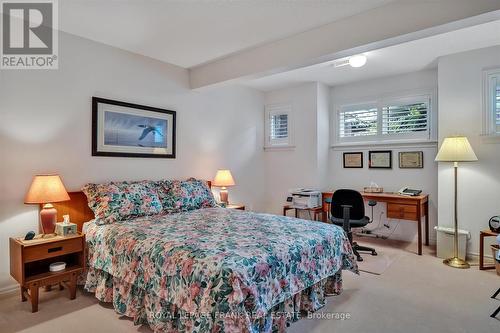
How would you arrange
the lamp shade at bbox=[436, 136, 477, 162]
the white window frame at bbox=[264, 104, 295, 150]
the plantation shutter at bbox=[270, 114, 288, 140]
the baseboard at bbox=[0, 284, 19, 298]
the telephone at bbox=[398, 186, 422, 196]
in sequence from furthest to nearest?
the plantation shutter at bbox=[270, 114, 288, 140] → the white window frame at bbox=[264, 104, 295, 150] → the telephone at bbox=[398, 186, 422, 196] → the lamp shade at bbox=[436, 136, 477, 162] → the baseboard at bbox=[0, 284, 19, 298]

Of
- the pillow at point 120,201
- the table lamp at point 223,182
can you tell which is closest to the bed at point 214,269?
the pillow at point 120,201

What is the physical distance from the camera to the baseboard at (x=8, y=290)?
8.70ft

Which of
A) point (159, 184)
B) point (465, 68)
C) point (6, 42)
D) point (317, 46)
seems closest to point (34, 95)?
point (6, 42)

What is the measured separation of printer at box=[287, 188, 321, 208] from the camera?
15.4 feet

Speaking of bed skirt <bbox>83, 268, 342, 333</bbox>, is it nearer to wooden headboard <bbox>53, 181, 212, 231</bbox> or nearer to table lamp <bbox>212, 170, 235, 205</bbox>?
wooden headboard <bbox>53, 181, 212, 231</bbox>

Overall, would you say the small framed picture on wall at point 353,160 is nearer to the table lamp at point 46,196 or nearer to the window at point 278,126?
the window at point 278,126

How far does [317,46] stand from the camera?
2.94 metres

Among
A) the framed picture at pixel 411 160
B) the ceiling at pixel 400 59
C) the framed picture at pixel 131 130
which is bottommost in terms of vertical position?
the framed picture at pixel 411 160

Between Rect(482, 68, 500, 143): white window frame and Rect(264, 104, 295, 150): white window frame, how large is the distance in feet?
8.88

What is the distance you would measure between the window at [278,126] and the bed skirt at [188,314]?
313 cm

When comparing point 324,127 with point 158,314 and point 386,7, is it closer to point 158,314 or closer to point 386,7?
point 386,7

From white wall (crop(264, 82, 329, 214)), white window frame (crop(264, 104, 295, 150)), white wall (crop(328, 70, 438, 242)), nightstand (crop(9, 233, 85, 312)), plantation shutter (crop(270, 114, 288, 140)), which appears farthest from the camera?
plantation shutter (crop(270, 114, 288, 140))

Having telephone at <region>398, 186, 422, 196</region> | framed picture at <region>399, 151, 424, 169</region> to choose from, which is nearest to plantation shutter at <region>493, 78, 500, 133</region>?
framed picture at <region>399, 151, 424, 169</region>

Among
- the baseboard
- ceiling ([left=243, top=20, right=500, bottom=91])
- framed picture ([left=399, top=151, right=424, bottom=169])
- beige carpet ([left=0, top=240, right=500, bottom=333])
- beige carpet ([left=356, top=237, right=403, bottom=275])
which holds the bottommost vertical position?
beige carpet ([left=0, top=240, right=500, bottom=333])
